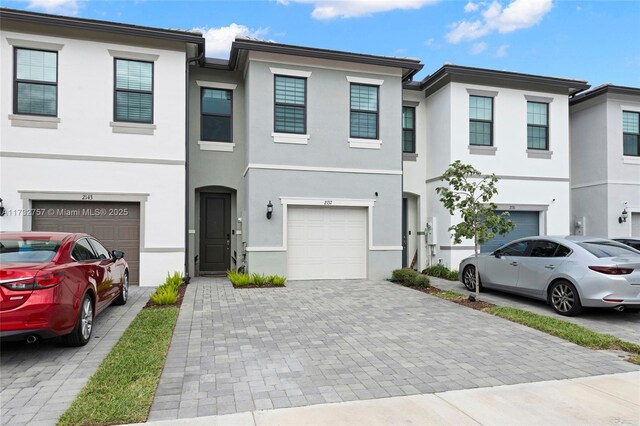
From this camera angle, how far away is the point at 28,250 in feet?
18.1

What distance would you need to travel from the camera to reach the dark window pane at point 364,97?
12555mm

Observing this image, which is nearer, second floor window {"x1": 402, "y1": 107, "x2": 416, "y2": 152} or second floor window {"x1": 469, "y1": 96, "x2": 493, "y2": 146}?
second floor window {"x1": 469, "y1": 96, "x2": 493, "y2": 146}

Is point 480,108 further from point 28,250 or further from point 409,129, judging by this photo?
point 28,250

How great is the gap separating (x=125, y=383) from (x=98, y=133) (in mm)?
8357

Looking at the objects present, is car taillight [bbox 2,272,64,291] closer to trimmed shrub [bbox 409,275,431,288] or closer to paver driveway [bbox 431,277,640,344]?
paver driveway [bbox 431,277,640,344]

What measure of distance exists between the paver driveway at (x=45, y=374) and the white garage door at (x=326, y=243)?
19.5 ft

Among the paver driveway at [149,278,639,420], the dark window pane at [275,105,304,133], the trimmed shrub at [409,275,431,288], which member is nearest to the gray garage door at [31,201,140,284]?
the paver driveway at [149,278,639,420]

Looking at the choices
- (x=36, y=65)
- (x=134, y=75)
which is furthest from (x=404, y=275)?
(x=36, y=65)

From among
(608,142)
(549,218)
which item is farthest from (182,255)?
(608,142)

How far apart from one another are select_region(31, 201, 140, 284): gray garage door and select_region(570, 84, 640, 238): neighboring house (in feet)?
50.8


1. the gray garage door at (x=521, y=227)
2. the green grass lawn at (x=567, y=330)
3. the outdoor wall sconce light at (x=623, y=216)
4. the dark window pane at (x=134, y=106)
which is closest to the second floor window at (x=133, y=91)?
the dark window pane at (x=134, y=106)

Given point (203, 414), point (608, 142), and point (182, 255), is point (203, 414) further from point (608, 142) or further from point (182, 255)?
point (608, 142)

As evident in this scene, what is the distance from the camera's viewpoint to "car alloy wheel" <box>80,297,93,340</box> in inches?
222

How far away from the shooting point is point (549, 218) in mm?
14258
